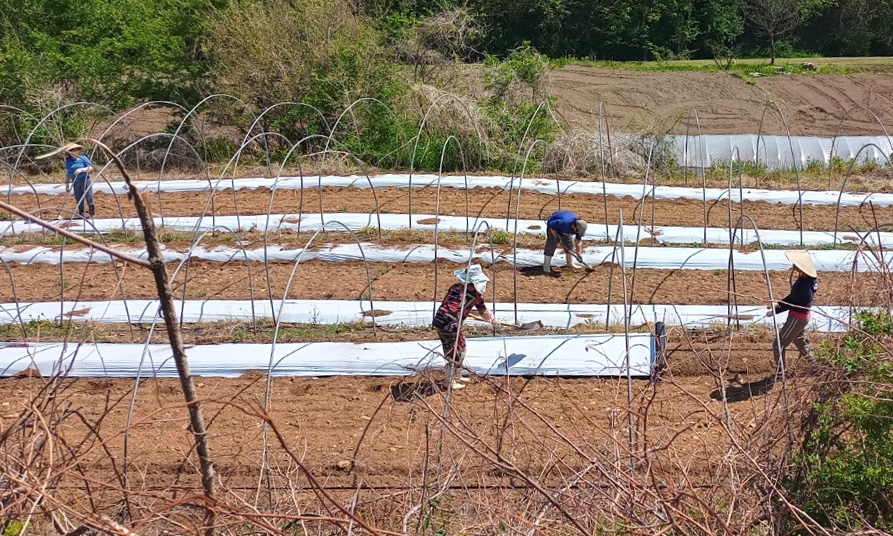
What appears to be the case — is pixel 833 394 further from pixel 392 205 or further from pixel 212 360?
pixel 392 205

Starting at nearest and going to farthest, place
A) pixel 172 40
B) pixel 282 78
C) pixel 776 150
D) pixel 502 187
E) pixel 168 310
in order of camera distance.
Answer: pixel 168 310 → pixel 502 187 → pixel 776 150 → pixel 282 78 → pixel 172 40

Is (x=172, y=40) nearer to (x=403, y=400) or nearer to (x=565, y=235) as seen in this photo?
(x=565, y=235)

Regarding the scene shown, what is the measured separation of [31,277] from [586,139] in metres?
8.20

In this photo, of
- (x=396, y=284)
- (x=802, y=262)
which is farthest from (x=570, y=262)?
(x=802, y=262)

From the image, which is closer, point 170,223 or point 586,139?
point 170,223

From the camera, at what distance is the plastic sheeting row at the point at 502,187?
10.8 m

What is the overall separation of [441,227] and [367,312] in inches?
106

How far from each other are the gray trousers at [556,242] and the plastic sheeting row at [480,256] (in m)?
0.38

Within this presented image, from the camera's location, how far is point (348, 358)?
253 inches

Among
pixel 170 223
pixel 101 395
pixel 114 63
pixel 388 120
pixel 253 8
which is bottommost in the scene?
pixel 101 395

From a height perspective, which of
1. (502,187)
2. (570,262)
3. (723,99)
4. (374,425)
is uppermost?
(723,99)

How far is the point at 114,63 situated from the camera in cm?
1498

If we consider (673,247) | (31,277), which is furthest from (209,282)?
(673,247)

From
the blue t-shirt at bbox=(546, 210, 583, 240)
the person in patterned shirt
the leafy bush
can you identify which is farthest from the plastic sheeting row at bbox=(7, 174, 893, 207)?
the leafy bush
